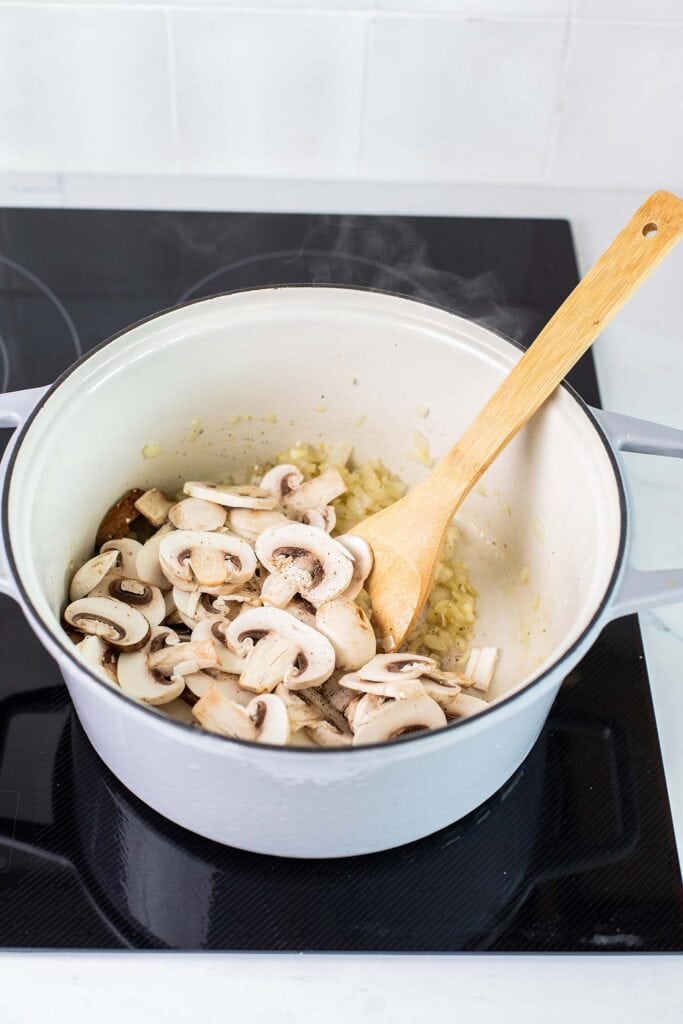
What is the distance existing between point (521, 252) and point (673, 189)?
28 cm

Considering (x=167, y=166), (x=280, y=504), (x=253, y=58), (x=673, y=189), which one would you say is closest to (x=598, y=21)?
(x=673, y=189)

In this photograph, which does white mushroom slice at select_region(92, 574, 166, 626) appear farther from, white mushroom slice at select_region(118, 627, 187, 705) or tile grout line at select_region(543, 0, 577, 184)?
tile grout line at select_region(543, 0, 577, 184)

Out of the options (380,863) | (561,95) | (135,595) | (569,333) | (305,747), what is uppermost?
(561,95)

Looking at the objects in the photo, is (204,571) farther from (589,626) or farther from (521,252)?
(521,252)

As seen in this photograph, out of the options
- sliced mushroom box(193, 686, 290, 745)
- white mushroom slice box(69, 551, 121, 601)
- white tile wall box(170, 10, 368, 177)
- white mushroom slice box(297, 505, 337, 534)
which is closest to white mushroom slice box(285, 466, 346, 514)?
white mushroom slice box(297, 505, 337, 534)

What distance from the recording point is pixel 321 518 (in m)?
1.17

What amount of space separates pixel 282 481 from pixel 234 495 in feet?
0.23

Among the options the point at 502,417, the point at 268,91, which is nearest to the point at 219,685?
the point at 502,417

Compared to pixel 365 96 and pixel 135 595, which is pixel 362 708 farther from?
pixel 365 96

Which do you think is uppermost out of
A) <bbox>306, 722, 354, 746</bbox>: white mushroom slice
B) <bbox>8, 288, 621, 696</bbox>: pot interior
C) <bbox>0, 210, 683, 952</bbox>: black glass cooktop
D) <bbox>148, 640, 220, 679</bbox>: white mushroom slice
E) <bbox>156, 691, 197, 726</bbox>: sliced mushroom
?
<bbox>8, 288, 621, 696</bbox>: pot interior

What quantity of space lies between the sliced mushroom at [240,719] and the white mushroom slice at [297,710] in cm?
3

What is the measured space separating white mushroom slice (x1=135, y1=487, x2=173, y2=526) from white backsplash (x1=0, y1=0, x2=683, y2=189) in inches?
23.3

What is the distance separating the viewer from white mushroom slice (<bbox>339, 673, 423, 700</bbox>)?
0.93 metres

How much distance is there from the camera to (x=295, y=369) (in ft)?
3.85
